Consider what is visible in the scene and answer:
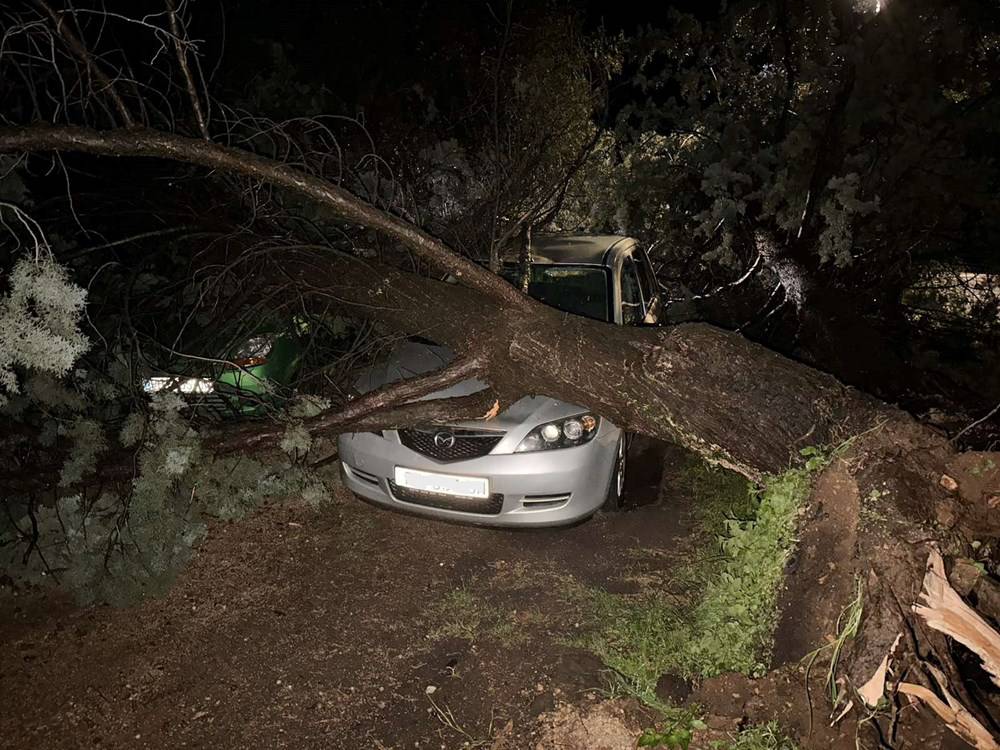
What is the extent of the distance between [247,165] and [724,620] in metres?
2.95

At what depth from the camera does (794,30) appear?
25.1 ft

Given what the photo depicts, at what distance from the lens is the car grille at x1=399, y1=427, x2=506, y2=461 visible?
391 cm

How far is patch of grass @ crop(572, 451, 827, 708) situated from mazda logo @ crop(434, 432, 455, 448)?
1250 millimetres

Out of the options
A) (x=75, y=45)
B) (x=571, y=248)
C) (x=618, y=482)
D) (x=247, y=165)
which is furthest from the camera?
(x=571, y=248)

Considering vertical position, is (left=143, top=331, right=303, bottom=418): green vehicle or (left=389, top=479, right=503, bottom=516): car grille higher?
(left=143, top=331, right=303, bottom=418): green vehicle

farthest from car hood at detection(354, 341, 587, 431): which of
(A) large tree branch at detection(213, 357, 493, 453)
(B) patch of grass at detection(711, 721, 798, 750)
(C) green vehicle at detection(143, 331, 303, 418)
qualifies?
(B) patch of grass at detection(711, 721, 798, 750)

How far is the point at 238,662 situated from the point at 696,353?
2744mm

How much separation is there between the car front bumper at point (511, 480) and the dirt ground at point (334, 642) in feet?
0.96

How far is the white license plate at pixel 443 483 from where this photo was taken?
153 inches

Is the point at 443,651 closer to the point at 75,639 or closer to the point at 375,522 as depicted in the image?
the point at 375,522

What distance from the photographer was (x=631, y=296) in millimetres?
5520

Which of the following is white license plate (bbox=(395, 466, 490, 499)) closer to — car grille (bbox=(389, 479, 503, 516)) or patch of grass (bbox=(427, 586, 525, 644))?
car grille (bbox=(389, 479, 503, 516))

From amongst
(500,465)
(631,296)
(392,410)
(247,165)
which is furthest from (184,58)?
(631,296)

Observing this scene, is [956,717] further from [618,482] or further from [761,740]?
[618,482]
